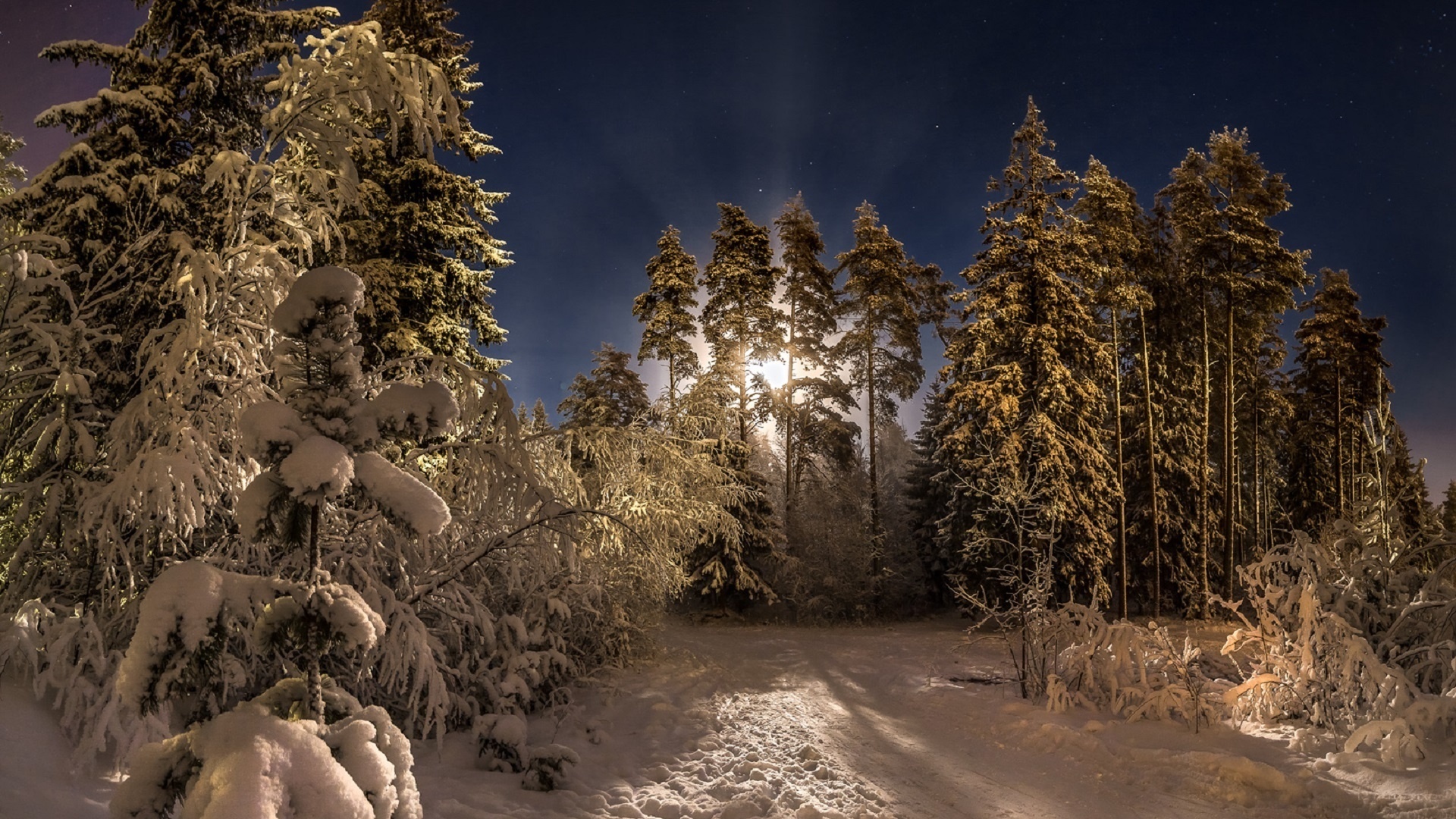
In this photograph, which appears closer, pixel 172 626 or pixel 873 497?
pixel 172 626

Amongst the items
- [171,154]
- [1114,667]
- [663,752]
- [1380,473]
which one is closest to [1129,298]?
[1380,473]

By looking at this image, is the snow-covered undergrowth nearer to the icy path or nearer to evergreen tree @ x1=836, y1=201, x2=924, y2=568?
the icy path

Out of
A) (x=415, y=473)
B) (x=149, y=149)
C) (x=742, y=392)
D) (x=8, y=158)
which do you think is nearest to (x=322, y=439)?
(x=415, y=473)

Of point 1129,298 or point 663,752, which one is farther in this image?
point 1129,298

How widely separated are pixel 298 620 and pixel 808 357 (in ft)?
65.2

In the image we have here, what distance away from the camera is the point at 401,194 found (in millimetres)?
11344

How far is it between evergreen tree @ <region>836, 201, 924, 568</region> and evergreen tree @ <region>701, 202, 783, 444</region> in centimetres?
265

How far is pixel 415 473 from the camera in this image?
6.03 meters

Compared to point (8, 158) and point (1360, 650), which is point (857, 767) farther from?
point (8, 158)

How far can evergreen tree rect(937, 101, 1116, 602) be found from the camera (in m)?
16.7

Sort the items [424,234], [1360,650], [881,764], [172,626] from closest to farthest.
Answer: [172,626], [881,764], [1360,650], [424,234]

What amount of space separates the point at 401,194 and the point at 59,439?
7.71m

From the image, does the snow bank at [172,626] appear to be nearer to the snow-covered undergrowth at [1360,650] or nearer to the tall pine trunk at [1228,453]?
the snow-covered undergrowth at [1360,650]

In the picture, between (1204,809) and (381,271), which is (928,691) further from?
(381,271)
